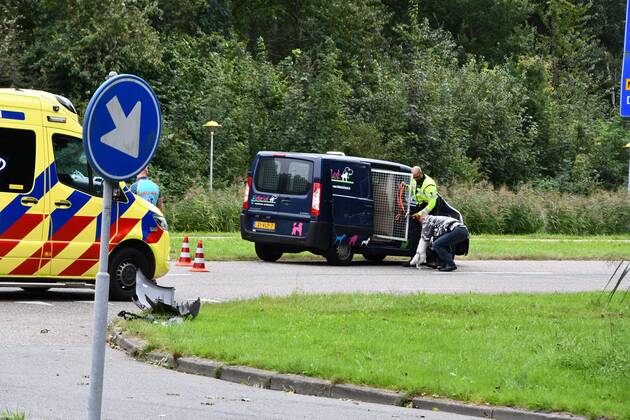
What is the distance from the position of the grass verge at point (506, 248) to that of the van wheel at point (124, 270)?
24.2ft

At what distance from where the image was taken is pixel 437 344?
11.7 meters

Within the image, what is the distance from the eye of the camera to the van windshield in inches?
906

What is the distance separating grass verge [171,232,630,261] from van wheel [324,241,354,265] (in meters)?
1.92

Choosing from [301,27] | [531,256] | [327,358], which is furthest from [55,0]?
[327,358]

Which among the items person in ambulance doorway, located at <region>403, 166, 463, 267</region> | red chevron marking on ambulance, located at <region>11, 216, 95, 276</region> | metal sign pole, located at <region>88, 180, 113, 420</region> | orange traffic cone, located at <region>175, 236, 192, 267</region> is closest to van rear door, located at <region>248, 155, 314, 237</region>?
orange traffic cone, located at <region>175, 236, 192, 267</region>

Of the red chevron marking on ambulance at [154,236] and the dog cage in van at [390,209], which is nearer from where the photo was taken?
the red chevron marking on ambulance at [154,236]

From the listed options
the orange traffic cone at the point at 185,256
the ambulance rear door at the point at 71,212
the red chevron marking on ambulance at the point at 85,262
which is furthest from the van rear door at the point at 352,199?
the ambulance rear door at the point at 71,212

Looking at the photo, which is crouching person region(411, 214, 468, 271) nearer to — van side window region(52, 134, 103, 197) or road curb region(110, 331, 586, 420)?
van side window region(52, 134, 103, 197)

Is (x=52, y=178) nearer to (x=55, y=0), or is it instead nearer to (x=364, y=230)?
(x=364, y=230)

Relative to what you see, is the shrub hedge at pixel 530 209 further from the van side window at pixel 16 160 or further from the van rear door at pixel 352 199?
the van side window at pixel 16 160

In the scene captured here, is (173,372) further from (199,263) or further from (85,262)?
(199,263)

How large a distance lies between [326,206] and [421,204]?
2110mm

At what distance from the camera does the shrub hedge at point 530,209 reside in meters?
37.5

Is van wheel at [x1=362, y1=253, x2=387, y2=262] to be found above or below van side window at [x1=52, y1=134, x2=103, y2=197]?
below
